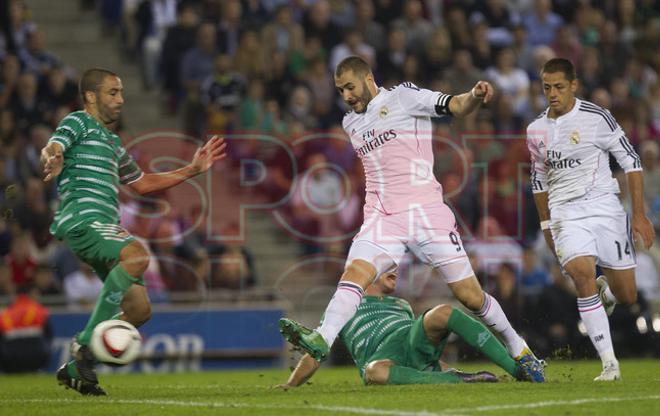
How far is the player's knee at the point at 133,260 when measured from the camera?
30.9 ft

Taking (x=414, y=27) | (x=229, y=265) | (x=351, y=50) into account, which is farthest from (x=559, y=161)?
(x=414, y=27)

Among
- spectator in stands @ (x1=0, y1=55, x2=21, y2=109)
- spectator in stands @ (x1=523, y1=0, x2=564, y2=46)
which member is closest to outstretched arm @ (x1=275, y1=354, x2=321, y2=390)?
spectator in stands @ (x1=0, y1=55, x2=21, y2=109)

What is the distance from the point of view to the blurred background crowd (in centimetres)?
1642

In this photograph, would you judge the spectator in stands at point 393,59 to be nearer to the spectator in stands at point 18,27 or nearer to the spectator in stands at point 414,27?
the spectator in stands at point 414,27

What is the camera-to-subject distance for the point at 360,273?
382 inches

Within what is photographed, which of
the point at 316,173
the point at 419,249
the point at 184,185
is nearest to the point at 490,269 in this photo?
the point at 316,173

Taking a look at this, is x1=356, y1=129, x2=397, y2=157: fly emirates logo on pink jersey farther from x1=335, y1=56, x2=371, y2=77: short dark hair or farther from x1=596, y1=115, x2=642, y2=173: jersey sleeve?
x1=596, y1=115, x2=642, y2=173: jersey sleeve

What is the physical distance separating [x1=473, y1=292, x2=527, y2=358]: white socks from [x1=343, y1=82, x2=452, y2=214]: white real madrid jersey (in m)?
0.89

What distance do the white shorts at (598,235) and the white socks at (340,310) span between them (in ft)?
6.82

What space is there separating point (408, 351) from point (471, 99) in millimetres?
2002

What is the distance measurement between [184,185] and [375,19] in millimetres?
5946

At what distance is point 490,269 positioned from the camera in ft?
54.0

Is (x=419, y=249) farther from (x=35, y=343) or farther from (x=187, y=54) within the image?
(x=187, y=54)

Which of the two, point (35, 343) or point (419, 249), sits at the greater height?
point (419, 249)
